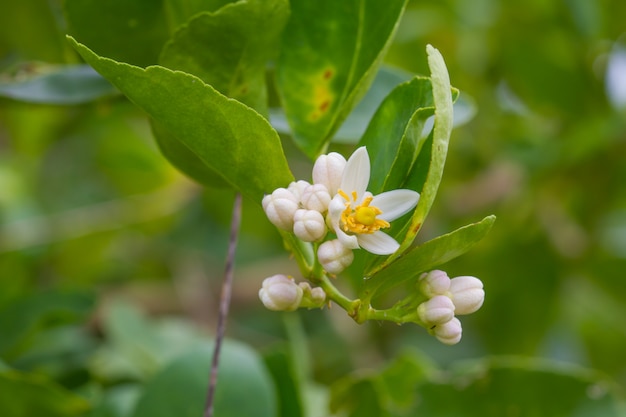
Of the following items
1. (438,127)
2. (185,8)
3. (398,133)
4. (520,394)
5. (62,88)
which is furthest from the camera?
(520,394)

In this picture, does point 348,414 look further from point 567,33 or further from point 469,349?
point 567,33

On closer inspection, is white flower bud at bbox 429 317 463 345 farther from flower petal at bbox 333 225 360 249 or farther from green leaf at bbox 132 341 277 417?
green leaf at bbox 132 341 277 417

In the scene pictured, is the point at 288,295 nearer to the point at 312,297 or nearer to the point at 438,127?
the point at 312,297

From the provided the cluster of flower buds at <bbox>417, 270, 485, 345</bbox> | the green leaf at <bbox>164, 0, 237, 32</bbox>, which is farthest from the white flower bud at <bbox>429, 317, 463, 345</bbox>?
the green leaf at <bbox>164, 0, 237, 32</bbox>

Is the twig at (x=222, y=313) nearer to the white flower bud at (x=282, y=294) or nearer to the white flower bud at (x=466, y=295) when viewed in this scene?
the white flower bud at (x=282, y=294)

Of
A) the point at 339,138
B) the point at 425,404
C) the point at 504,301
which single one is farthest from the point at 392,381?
the point at 504,301

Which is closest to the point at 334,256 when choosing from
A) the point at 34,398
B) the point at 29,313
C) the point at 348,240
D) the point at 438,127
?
the point at 348,240
